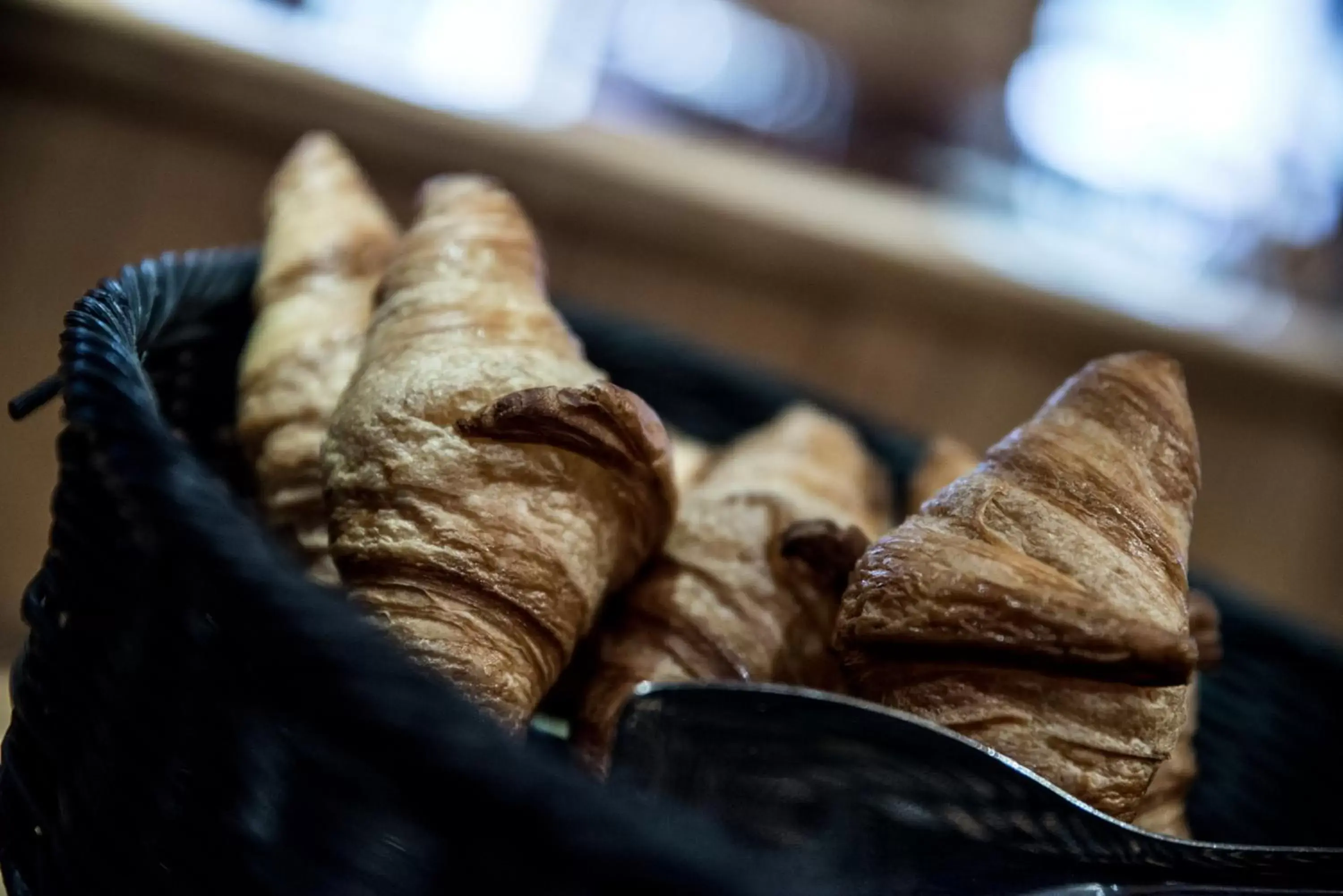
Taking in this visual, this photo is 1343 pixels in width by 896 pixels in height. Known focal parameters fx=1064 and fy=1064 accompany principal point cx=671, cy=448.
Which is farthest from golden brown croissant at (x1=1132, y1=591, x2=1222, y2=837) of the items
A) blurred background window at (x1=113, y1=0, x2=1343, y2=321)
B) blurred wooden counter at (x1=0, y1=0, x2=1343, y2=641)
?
blurred background window at (x1=113, y1=0, x2=1343, y2=321)

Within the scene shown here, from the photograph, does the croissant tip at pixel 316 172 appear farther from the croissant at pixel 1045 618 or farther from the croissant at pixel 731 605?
the croissant at pixel 1045 618

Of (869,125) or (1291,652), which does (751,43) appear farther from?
(1291,652)

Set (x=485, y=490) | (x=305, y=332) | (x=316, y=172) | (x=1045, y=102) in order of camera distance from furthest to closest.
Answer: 1. (x=1045, y=102)
2. (x=316, y=172)
3. (x=305, y=332)
4. (x=485, y=490)

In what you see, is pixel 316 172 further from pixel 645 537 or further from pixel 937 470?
pixel 937 470

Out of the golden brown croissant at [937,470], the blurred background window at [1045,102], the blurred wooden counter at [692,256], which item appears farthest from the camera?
the blurred background window at [1045,102]

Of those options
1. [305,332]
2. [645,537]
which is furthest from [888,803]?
[305,332]

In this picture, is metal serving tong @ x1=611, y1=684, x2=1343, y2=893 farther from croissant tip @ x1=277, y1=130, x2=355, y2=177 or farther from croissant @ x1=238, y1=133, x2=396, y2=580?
croissant tip @ x1=277, y1=130, x2=355, y2=177

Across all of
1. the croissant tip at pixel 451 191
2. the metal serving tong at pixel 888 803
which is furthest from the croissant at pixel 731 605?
the croissant tip at pixel 451 191

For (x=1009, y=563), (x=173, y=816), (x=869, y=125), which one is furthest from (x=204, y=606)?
(x=869, y=125)
